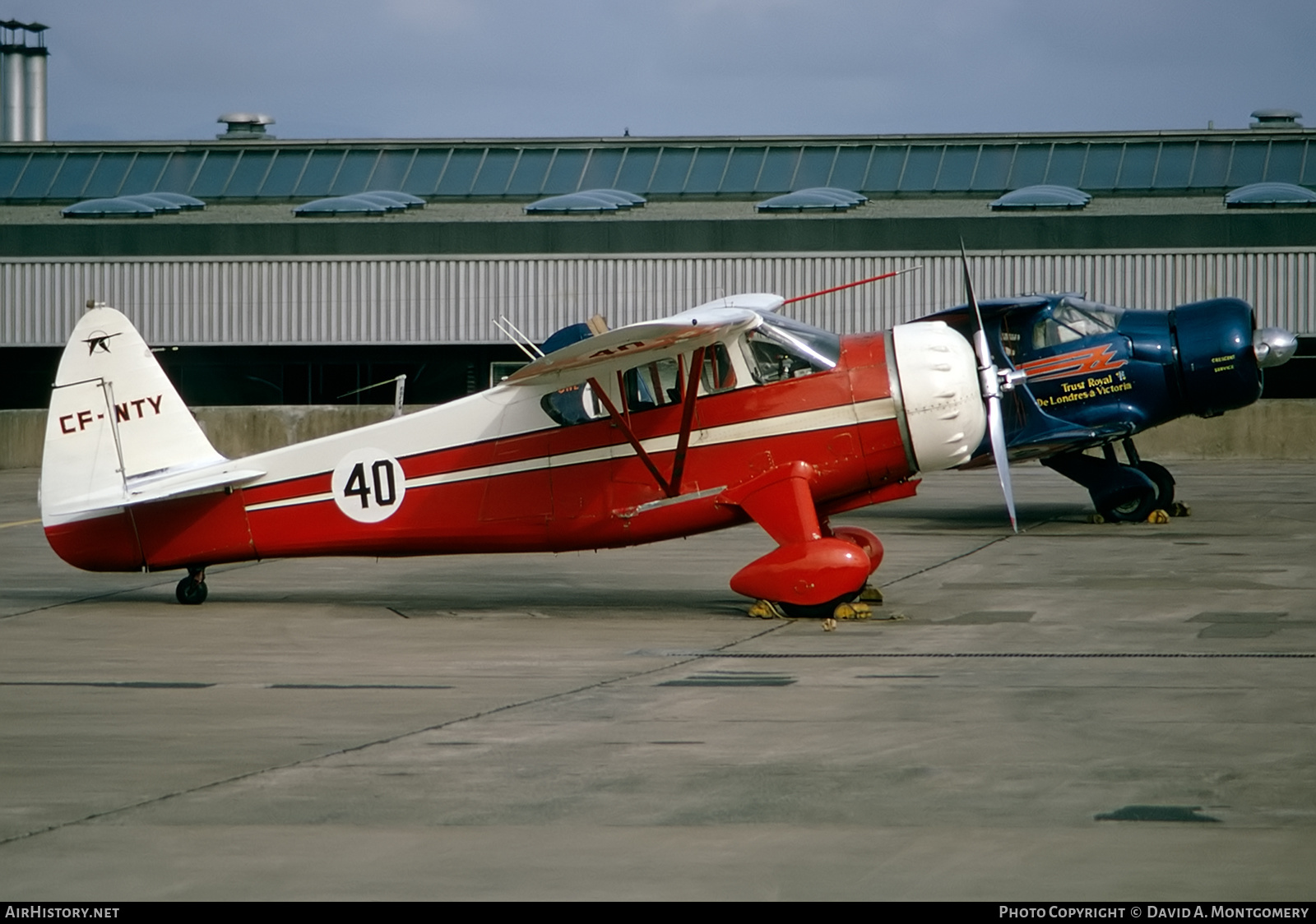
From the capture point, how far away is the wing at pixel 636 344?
1217cm

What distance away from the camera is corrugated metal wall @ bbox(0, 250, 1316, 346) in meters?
36.3

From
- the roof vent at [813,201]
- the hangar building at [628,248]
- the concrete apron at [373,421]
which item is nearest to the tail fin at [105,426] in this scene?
the concrete apron at [373,421]

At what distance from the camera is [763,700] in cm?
932

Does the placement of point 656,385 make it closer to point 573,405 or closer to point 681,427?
point 681,427

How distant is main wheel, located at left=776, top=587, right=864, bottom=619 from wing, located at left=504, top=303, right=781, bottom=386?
216 cm

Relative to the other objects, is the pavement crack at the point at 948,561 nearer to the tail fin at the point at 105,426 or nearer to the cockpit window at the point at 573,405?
the cockpit window at the point at 573,405

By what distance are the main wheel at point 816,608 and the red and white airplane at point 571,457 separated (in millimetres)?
23

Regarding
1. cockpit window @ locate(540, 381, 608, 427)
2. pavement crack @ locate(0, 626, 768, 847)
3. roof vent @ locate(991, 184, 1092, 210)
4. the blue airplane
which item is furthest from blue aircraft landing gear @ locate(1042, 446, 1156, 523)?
roof vent @ locate(991, 184, 1092, 210)

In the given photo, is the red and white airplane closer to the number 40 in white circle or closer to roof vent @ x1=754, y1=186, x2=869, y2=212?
the number 40 in white circle

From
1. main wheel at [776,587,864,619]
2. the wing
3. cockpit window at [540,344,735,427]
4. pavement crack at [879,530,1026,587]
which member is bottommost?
pavement crack at [879,530,1026,587]

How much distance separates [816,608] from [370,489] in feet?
12.5

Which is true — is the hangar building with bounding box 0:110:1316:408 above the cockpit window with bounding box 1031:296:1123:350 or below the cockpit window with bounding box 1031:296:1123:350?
above

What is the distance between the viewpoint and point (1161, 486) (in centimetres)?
2128

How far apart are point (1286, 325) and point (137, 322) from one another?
26.3 meters
